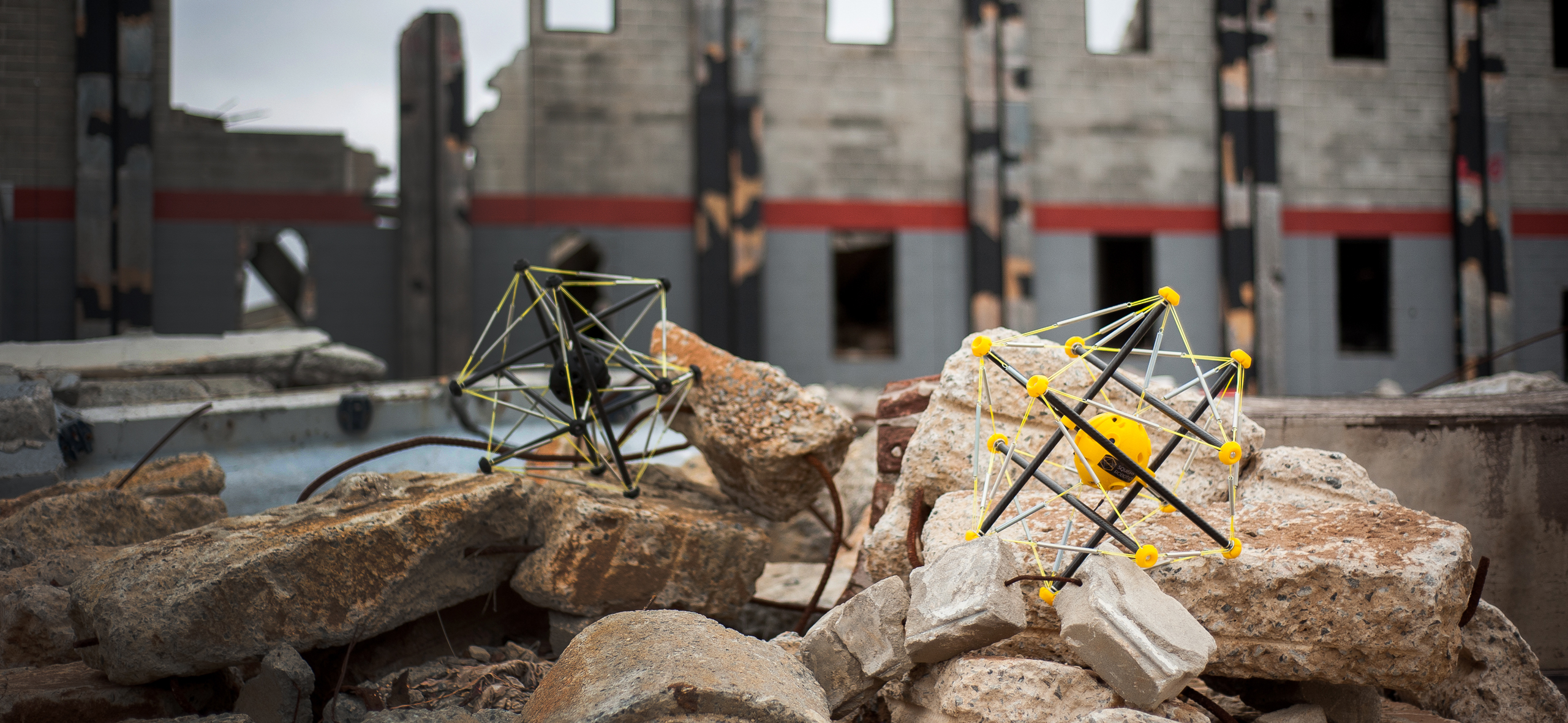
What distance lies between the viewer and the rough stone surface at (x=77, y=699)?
216 centimetres

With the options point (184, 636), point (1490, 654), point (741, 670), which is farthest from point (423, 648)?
point (1490, 654)

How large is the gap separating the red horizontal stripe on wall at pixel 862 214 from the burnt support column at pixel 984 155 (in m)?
0.30

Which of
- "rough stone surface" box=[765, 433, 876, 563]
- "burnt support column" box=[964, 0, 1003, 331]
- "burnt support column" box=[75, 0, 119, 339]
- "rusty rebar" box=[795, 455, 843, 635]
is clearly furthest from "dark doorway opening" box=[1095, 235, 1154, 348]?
"burnt support column" box=[75, 0, 119, 339]

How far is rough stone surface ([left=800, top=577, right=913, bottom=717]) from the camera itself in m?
2.19

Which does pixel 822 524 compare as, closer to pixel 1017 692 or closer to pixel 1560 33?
pixel 1017 692

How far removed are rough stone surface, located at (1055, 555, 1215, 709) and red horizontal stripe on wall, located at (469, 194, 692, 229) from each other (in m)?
8.15

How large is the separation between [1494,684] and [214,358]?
7.92m

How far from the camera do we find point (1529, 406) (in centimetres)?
344

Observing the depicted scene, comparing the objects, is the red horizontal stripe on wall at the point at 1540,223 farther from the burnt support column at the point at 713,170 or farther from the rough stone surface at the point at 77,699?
the rough stone surface at the point at 77,699

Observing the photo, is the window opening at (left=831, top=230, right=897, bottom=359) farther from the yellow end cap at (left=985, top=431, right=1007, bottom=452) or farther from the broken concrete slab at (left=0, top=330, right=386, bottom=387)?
the yellow end cap at (left=985, top=431, right=1007, bottom=452)

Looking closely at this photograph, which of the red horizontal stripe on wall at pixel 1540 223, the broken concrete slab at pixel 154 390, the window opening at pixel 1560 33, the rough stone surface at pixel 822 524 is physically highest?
the window opening at pixel 1560 33

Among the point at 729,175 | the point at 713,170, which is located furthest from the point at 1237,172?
the point at 713,170

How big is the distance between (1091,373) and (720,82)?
751cm

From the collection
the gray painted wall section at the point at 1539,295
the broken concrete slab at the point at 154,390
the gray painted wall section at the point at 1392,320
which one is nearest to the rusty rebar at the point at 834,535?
the broken concrete slab at the point at 154,390
